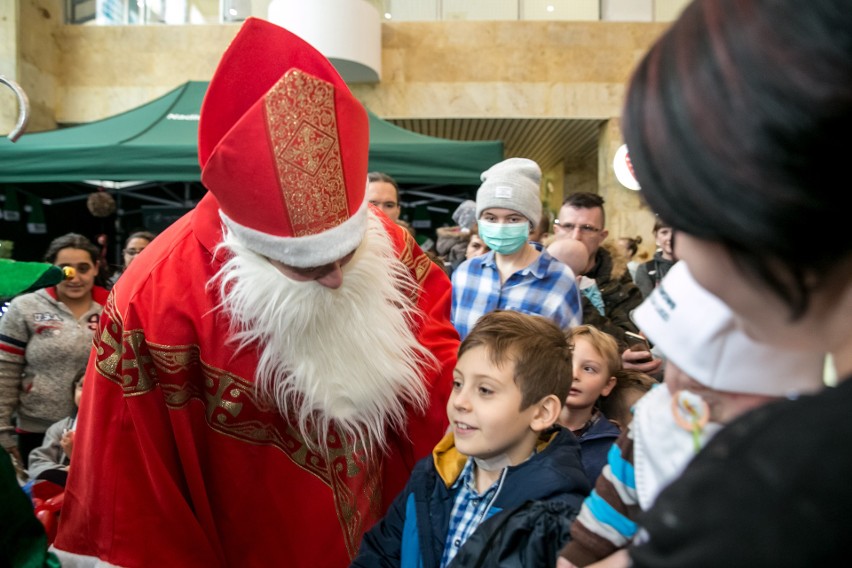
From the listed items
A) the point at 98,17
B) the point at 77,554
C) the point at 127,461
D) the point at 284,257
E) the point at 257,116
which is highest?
the point at 98,17

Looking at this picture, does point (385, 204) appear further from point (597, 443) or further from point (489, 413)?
point (489, 413)

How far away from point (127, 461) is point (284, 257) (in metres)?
0.60

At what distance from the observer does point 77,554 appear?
1607 mm

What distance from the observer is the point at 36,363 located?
11.1ft

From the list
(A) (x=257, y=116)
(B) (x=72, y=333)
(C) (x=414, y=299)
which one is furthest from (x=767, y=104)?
(B) (x=72, y=333)

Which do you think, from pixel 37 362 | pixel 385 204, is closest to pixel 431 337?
pixel 385 204

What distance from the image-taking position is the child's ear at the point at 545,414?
154 cm

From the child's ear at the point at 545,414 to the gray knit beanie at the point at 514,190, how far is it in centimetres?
149

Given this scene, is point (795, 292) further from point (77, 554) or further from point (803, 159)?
point (77, 554)

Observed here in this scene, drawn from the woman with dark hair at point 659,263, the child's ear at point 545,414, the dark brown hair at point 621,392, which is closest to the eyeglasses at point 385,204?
the woman with dark hair at point 659,263

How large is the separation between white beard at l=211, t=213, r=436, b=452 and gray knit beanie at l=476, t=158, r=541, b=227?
1235 millimetres

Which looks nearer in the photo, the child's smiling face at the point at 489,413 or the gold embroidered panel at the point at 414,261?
the child's smiling face at the point at 489,413

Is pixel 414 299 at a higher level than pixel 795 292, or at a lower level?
lower

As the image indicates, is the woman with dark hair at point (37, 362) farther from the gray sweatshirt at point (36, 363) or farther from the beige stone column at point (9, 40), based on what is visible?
the beige stone column at point (9, 40)
